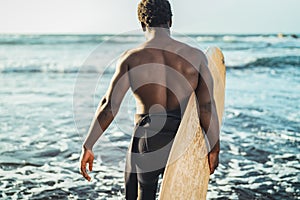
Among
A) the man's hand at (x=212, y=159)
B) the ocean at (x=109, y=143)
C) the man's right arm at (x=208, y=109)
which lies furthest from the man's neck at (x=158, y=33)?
the man's hand at (x=212, y=159)

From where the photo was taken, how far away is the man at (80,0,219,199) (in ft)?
8.38

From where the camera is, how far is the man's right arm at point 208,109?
2.60 metres

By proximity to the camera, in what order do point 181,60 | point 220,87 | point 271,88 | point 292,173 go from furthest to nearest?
1. point 271,88
2. point 292,173
3. point 220,87
4. point 181,60

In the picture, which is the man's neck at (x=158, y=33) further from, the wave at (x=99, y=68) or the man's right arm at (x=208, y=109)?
the wave at (x=99, y=68)

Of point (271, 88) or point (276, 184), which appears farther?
point (271, 88)

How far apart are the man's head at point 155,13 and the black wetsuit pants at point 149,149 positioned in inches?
21.1

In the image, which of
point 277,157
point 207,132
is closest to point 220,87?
point 207,132

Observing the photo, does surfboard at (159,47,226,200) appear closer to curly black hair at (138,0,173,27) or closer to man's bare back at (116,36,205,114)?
man's bare back at (116,36,205,114)

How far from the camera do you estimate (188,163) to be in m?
2.83

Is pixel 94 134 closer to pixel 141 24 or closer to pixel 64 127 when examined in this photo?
pixel 141 24

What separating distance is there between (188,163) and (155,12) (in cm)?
97

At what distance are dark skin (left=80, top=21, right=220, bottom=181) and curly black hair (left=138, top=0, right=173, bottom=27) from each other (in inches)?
1.7

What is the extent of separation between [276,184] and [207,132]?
2354 millimetres

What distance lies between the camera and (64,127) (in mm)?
7289
